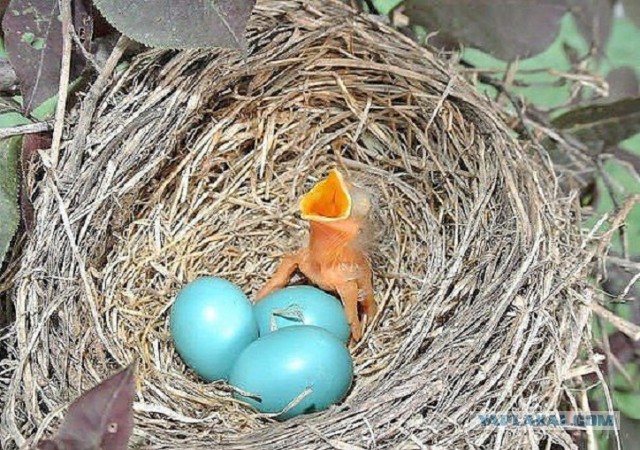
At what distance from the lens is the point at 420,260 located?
1.47 m

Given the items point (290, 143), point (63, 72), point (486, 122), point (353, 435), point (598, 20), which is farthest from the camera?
point (598, 20)

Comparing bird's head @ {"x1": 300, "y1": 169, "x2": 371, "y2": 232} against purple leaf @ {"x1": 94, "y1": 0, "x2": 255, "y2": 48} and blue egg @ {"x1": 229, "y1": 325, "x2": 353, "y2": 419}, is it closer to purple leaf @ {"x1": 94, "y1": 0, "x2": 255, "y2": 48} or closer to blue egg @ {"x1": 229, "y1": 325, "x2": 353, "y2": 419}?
blue egg @ {"x1": 229, "y1": 325, "x2": 353, "y2": 419}

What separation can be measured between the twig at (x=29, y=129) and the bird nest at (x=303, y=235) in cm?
4

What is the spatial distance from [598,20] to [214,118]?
2.57 feet

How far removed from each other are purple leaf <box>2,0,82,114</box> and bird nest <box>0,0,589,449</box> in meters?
0.07

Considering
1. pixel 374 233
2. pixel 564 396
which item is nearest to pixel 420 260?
pixel 374 233

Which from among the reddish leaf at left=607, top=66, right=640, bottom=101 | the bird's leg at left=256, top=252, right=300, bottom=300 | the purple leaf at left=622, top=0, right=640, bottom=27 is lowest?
the bird's leg at left=256, top=252, right=300, bottom=300

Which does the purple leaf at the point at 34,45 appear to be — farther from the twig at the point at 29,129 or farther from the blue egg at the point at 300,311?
the blue egg at the point at 300,311

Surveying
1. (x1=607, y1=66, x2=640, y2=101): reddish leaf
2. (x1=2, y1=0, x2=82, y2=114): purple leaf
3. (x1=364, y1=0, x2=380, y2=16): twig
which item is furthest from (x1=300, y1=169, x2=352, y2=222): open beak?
(x1=607, y1=66, x2=640, y2=101): reddish leaf

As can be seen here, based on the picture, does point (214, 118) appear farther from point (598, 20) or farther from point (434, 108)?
point (598, 20)

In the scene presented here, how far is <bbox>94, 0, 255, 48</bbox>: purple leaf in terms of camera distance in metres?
1.10

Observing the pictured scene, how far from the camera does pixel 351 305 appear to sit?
1436mm

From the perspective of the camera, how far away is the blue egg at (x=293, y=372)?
120 cm

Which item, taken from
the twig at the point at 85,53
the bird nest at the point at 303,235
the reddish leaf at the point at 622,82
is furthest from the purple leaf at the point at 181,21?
the reddish leaf at the point at 622,82
